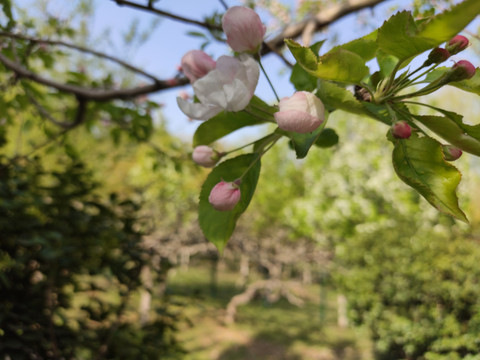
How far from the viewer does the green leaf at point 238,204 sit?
66cm

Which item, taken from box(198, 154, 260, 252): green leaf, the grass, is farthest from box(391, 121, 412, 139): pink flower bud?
the grass

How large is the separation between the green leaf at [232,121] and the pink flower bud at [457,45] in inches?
10.4

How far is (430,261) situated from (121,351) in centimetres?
358

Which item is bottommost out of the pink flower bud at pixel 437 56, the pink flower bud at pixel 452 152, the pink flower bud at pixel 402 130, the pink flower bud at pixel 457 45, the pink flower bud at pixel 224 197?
the pink flower bud at pixel 224 197

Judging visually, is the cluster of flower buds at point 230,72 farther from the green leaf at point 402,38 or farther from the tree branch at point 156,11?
the tree branch at point 156,11

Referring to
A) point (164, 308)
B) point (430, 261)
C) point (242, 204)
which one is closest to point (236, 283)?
point (430, 261)

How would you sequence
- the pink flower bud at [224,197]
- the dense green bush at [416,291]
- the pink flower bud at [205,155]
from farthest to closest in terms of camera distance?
the dense green bush at [416,291], the pink flower bud at [205,155], the pink flower bud at [224,197]

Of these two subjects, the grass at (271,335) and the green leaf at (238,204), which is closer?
the green leaf at (238,204)

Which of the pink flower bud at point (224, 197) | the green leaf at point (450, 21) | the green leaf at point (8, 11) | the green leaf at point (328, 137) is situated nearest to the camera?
the green leaf at point (450, 21)

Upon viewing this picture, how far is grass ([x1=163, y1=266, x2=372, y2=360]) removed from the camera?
7.68m

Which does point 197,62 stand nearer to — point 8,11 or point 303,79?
point 303,79

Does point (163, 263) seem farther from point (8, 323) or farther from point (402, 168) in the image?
point (402, 168)

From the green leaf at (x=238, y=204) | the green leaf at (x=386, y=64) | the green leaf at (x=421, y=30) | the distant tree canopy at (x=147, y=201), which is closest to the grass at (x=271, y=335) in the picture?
the distant tree canopy at (x=147, y=201)

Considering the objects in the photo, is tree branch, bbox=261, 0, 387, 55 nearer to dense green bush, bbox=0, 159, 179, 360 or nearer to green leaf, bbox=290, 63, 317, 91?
A: green leaf, bbox=290, 63, 317, 91
